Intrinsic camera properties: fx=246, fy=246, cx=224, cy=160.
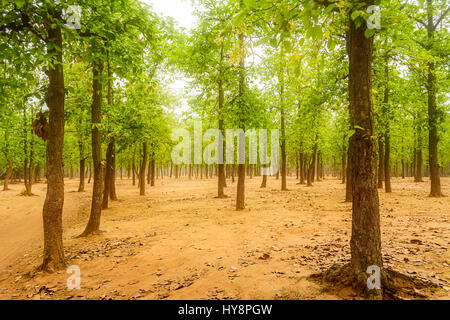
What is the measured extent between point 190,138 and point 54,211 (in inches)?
1350

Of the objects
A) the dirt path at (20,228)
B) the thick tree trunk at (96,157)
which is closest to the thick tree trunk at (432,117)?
the thick tree trunk at (96,157)

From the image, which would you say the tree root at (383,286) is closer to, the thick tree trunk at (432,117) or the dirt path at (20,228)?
the dirt path at (20,228)

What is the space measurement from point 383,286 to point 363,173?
186 centimetres

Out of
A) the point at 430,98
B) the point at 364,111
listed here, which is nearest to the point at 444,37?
the point at 430,98

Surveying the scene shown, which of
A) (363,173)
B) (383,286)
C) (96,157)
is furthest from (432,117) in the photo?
(96,157)

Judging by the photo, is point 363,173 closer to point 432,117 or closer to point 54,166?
point 54,166

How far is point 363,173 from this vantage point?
13.6 feet

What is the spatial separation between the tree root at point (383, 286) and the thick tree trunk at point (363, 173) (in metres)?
0.08

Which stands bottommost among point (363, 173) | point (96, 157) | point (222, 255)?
point (222, 255)

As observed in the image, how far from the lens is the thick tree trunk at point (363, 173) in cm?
413
